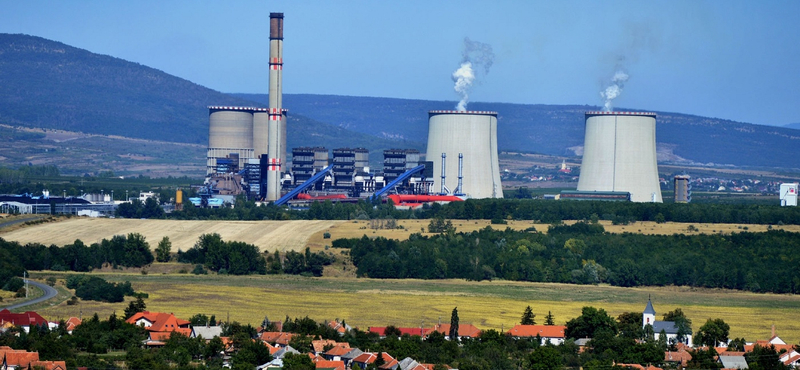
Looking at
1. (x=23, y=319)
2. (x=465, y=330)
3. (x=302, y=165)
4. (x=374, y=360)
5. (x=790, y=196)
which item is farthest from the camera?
(x=790, y=196)

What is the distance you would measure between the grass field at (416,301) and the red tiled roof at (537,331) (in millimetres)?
2694

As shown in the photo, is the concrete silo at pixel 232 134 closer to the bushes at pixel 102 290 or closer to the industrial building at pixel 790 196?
the industrial building at pixel 790 196

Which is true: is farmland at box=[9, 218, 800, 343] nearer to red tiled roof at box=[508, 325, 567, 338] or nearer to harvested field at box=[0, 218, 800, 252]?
harvested field at box=[0, 218, 800, 252]

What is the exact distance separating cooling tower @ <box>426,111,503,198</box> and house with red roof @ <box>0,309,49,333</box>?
5647cm

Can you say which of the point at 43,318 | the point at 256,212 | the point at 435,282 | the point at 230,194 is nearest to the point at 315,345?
the point at 43,318

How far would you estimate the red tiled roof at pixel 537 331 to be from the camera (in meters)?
49.7

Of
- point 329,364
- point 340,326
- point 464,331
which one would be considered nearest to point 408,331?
point 464,331

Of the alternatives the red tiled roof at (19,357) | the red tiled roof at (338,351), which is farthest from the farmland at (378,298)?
the red tiled roof at (19,357)

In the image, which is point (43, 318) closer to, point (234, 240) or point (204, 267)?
point (204, 267)

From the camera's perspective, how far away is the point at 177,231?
3425 inches

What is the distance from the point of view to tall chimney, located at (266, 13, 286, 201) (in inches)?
4144

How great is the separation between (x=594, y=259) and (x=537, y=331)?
26560 mm

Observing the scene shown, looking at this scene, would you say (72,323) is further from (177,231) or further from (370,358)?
(177,231)

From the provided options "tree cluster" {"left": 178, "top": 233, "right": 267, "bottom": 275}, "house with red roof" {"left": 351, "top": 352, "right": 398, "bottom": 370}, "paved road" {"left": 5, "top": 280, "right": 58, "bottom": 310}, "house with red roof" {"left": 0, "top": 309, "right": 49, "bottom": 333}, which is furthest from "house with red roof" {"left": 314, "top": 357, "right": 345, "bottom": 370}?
"tree cluster" {"left": 178, "top": 233, "right": 267, "bottom": 275}
